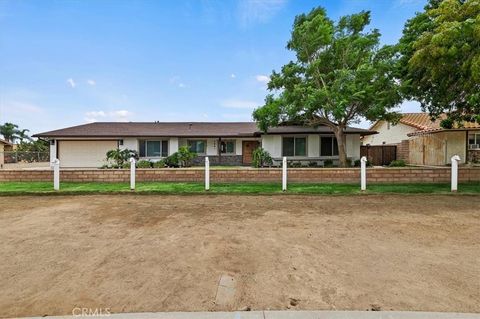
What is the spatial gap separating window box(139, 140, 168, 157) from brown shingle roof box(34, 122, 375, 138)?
78 centimetres

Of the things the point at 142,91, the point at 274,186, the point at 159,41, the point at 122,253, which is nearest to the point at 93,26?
the point at 159,41

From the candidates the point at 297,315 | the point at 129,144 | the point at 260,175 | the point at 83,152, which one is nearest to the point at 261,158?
the point at 260,175

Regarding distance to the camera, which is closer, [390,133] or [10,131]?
[390,133]

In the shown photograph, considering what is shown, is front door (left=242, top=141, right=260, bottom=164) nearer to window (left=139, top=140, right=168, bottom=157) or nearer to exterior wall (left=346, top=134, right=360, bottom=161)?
window (left=139, top=140, right=168, bottom=157)

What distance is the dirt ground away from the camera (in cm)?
287

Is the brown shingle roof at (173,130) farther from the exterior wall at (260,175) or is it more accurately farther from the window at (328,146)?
the exterior wall at (260,175)

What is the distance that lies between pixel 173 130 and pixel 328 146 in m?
12.2

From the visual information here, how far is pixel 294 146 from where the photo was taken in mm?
19406

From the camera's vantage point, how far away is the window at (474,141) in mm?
19031

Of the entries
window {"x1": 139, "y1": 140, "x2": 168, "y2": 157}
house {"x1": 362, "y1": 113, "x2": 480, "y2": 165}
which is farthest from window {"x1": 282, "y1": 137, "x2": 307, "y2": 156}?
window {"x1": 139, "y1": 140, "x2": 168, "y2": 157}

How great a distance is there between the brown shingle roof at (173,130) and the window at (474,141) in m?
6.72

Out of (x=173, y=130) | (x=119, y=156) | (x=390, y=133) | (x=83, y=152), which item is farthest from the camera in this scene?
(x=390, y=133)

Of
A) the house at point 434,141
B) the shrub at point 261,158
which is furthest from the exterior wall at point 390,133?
the shrub at point 261,158

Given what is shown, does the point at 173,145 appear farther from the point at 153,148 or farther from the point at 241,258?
the point at 241,258
